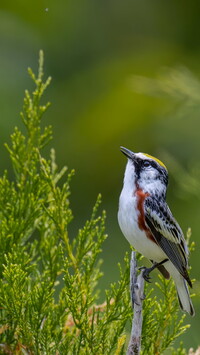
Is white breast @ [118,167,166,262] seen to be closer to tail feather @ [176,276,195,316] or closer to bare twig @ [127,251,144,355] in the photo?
bare twig @ [127,251,144,355]

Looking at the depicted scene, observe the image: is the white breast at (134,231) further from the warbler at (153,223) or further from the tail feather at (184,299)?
the tail feather at (184,299)

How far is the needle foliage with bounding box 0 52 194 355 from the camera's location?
2.56 metres

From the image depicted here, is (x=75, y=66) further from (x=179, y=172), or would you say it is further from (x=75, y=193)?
(x=179, y=172)

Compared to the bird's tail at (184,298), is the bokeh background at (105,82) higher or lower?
higher

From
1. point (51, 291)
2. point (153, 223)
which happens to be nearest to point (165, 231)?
point (153, 223)

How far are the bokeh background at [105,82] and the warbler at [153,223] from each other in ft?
5.54

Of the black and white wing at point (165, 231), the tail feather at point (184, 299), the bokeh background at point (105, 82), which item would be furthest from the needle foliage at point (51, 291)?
the bokeh background at point (105, 82)

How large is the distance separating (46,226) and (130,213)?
343 millimetres

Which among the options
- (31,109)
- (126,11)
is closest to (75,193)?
(126,11)

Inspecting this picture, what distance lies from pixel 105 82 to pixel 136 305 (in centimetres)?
418

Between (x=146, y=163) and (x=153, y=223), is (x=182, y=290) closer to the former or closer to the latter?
(x=153, y=223)

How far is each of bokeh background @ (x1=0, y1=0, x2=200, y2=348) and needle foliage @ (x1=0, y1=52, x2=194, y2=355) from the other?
204 cm

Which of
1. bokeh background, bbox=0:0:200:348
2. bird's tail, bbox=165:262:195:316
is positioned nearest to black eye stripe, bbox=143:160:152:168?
bird's tail, bbox=165:262:195:316

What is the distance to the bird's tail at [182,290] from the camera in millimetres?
2756
